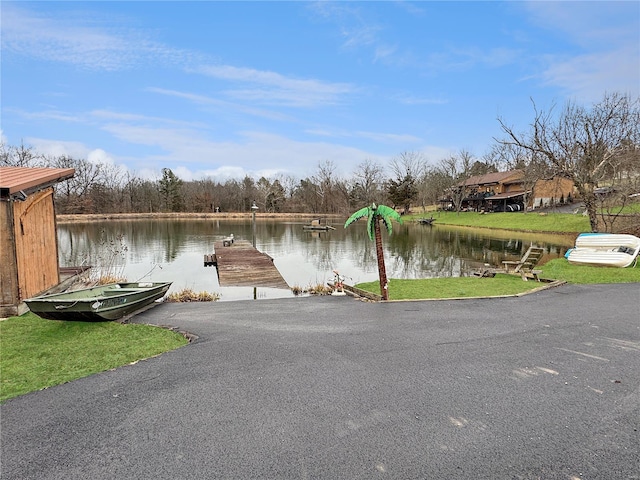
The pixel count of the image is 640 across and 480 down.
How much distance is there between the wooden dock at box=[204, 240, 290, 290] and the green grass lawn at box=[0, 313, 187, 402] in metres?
7.37

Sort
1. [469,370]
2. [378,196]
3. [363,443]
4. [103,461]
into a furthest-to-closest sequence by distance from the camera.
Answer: [378,196] < [469,370] < [363,443] < [103,461]

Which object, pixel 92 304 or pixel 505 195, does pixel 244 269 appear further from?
pixel 505 195

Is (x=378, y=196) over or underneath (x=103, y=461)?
over

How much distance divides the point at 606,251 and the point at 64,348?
1860 cm

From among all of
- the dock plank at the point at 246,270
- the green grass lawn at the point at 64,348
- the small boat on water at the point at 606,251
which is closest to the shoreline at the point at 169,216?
the dock plank at the point at 246,270

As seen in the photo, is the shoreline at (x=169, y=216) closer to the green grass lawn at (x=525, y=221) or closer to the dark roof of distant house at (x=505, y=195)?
the green grass lawn at (x=525, y=221)

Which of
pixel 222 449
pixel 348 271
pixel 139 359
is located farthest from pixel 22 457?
pixel 348 271

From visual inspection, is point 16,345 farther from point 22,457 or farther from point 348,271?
point 348,271

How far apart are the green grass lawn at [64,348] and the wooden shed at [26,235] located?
0.75m

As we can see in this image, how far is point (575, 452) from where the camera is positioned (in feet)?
10.7

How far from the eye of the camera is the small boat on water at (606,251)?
14969 millimetres

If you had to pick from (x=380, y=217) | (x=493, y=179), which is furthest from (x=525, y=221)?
(x=380, y=217)

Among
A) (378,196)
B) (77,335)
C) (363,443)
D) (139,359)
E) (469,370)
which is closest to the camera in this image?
(363,443)

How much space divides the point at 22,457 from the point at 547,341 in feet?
23.1
